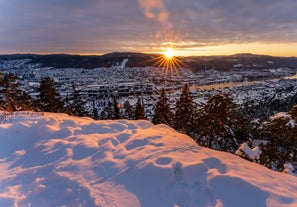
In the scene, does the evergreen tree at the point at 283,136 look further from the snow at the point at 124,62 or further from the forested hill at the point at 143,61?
the snow at the point at 124,62

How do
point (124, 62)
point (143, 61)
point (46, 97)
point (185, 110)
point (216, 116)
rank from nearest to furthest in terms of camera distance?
point (216, 116) < point (185, 110) < point (46, 97) < point (143, 61) < point (124, 62)

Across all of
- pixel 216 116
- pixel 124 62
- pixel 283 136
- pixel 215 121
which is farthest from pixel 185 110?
pixel 124 62

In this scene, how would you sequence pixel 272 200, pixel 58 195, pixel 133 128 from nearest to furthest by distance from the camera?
pixel 272 200
pixel 58 195
pixel 133 128

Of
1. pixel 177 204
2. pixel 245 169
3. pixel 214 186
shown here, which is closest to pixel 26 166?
pixel 177 204

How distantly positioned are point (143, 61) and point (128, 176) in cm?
17949

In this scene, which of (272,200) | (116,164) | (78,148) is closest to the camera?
(272,200)

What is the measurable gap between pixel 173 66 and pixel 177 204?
194469mm

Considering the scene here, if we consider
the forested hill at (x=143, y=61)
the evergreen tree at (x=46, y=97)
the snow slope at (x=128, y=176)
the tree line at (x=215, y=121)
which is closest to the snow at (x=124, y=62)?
the forested hill at (x=143, y=61)

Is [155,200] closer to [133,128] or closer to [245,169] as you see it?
[245,169]

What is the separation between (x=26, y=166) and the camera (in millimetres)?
4371

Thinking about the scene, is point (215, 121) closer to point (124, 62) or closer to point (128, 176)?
point (128, 176)

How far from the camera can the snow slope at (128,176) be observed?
3254mm

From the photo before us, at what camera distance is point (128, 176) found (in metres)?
3.88

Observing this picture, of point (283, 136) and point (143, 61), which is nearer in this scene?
point (283, 136)
